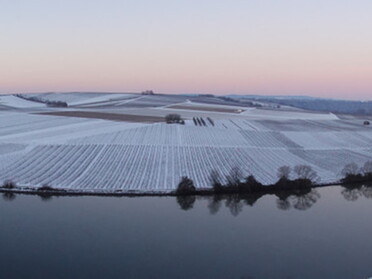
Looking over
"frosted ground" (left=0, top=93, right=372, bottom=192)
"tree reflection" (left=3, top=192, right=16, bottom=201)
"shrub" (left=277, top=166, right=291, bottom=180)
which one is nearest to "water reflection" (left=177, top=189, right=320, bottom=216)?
"shrub" (left=277, top=166, right=291, bottom=180)

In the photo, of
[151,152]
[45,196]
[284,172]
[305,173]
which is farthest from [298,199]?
[45,196]

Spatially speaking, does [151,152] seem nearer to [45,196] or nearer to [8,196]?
[45,196]

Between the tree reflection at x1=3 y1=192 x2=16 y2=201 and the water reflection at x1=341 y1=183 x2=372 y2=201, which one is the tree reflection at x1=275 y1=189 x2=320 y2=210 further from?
the tree reflection at x1=3 y1=192 x2=16 y2=201

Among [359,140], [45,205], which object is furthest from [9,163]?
[359,140]

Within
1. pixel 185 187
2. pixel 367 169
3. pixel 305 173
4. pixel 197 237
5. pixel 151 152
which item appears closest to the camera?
pixel 197 237

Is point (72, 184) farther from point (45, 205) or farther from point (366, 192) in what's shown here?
point (366, 192)

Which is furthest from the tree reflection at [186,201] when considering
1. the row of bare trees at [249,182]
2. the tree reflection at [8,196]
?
the tree reflection at [8,196]

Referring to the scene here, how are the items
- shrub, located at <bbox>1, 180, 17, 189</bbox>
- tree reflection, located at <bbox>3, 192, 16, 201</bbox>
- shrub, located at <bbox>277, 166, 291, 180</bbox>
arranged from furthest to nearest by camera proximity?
shrub, located at <bbox>277, 166, 291, 180</bbox>
shrub, located at <bbox>1, 180, 17, 189</bbox>
tree reflection, located at <bbox>3, 192, 16, 201</bbox>
